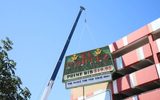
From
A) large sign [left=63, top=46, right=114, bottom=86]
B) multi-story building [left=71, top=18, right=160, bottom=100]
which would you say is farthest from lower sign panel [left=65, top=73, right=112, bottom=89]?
multi-story building [left=71, top=18, right=160, bottom=100]

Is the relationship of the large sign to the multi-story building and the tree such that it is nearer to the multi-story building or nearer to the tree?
A: the multi-story building

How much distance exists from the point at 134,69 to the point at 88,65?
513cm

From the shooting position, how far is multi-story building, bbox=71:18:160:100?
92.6ft

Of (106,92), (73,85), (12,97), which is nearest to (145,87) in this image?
(106,92)

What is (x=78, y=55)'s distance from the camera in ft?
112

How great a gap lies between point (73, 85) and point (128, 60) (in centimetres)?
638

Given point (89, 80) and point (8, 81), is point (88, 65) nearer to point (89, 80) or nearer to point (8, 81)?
point (89, 80)

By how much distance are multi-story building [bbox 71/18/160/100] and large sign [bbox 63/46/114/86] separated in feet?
5.74

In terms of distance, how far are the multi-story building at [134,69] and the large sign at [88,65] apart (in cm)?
175

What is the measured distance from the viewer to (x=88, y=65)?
32.3m

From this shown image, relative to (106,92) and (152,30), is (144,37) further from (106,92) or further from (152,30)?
(106,92)

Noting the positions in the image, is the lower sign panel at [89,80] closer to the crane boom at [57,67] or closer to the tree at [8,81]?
the crane boom at [57,67]

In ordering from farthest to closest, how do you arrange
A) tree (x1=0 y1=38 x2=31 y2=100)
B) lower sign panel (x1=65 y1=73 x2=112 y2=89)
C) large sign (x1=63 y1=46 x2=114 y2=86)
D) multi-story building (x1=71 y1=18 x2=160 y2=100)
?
large sign (x1=63 y1=46 x2=114 y2=86)
lower sign panel (x1=65 y1=73 x2=112 y2=89)
multi-story building (x1=71 y1=18 x2=160 y2=100)
tree (x1=0 y1=38 x2=31 y2=100)

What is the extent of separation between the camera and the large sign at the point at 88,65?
30.9 metres
